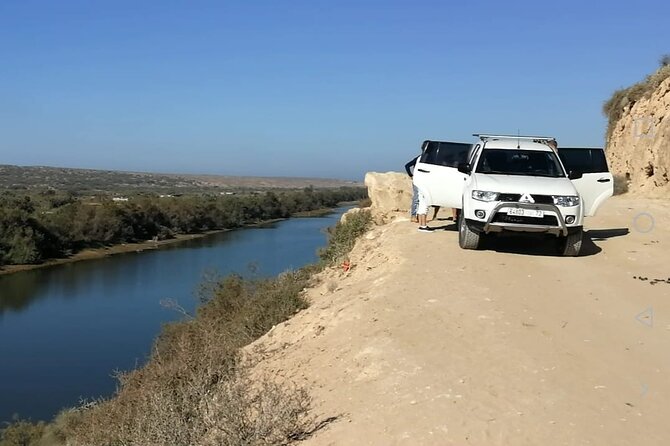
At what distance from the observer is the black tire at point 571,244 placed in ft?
33.4

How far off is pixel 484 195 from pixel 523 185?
601mm

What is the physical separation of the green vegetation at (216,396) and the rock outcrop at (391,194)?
3.60m

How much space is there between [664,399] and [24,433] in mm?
17992

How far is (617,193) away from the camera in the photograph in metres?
24.6

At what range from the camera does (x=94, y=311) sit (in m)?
36.4

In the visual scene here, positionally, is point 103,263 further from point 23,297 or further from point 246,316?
point 246,316

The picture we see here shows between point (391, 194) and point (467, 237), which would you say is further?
point (391, 194)

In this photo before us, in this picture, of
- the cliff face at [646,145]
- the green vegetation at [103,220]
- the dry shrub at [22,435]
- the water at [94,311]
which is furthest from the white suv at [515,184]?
the green vegetation at [103,220]

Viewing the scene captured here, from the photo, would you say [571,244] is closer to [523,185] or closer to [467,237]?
[523,185]

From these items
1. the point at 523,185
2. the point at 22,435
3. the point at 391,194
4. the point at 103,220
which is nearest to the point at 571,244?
the point at 523,185

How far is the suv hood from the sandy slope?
1088 mm

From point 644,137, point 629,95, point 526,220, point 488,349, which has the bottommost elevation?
point 488,349

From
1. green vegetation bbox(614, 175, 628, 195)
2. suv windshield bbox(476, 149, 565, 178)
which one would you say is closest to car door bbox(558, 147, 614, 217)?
suv windshield bbox(476, 149, 565, 178)

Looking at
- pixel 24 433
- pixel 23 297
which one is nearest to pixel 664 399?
pixel 24 433
